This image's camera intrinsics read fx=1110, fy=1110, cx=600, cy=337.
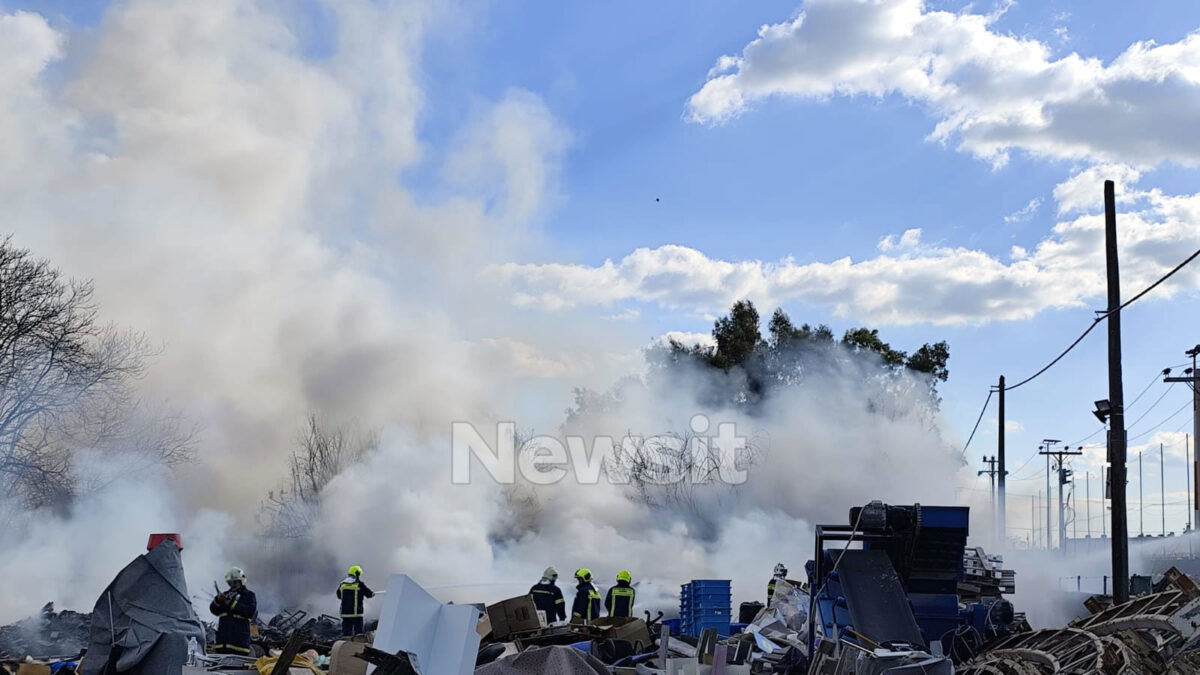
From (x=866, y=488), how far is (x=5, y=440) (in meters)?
27.6

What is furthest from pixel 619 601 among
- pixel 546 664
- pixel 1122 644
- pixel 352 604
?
pixel 546 664

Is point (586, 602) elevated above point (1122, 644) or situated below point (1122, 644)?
below

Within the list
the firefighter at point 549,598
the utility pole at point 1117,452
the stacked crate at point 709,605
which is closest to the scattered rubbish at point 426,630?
the firefighter at point 549,598

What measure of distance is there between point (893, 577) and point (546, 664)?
14.6 feet

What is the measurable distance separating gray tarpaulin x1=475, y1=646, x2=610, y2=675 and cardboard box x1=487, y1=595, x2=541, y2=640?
14.0 feet

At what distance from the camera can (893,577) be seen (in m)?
11.3

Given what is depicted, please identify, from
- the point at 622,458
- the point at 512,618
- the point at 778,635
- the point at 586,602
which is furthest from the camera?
the point at 622,458

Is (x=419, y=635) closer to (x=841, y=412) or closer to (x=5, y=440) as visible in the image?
(x=5, y=440)

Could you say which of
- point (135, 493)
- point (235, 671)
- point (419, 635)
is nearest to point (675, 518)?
point (135, 493)

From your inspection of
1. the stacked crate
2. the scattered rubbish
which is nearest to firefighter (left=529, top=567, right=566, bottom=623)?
the stacked crate

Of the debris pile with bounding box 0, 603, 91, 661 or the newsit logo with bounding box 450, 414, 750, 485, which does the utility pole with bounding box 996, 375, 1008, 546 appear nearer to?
the newsit logo with bounding box 450, 414, 750, 485

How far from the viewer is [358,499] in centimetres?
3173

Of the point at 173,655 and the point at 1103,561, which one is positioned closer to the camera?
the point at 173,655

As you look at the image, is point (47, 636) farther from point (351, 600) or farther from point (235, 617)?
point (235, 617)
